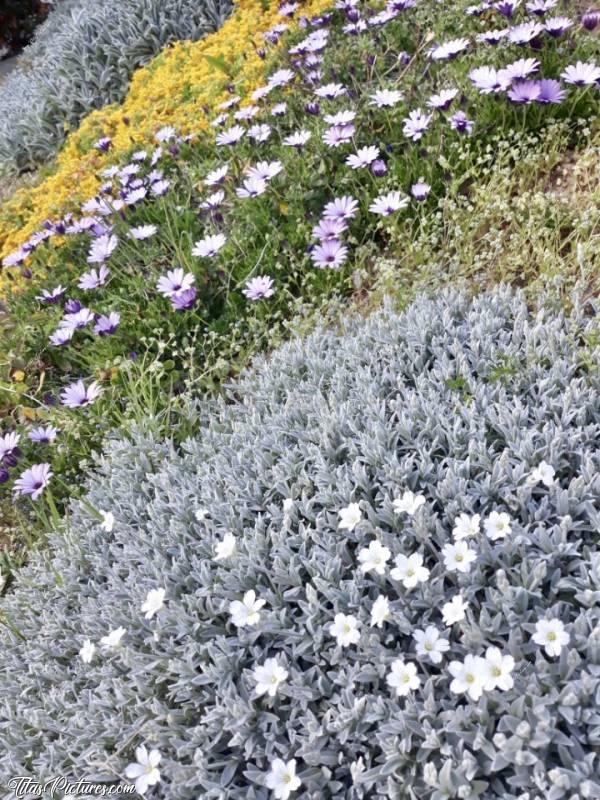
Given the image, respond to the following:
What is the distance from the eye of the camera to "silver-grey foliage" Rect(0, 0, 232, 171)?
629cm

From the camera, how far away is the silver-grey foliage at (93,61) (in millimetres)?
6293

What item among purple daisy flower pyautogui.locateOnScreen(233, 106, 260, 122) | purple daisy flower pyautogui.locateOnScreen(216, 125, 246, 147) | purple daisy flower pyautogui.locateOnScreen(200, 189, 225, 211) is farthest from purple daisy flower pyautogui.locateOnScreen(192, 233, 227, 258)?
purple daisy flower pyautogui.locateOnScreen(233, 106, 260, 122)

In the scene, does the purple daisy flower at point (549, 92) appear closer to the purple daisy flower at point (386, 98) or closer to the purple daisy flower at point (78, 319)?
the purple daisy flower at point (386, 98)

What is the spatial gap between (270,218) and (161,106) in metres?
2.20

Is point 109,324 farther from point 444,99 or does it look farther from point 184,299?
point 444,99

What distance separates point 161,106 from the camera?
5023mm

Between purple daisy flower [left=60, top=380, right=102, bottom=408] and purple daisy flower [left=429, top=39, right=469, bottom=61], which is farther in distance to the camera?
purple daisy flower [left=429, top=39, right=469, bottom=61]

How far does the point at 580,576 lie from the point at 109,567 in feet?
4.35

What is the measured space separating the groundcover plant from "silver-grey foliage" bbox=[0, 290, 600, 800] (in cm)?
48

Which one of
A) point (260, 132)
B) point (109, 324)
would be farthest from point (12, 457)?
point (260, 132)

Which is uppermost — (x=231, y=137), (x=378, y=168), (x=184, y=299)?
(x=231, y=137)

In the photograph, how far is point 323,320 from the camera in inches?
108

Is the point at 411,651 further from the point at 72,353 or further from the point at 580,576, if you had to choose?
the point at 72,353

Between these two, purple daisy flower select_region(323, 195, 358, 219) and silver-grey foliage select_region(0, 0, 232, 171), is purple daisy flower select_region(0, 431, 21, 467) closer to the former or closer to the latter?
purple daisy flower select_region(323, 195, 358, 219)
